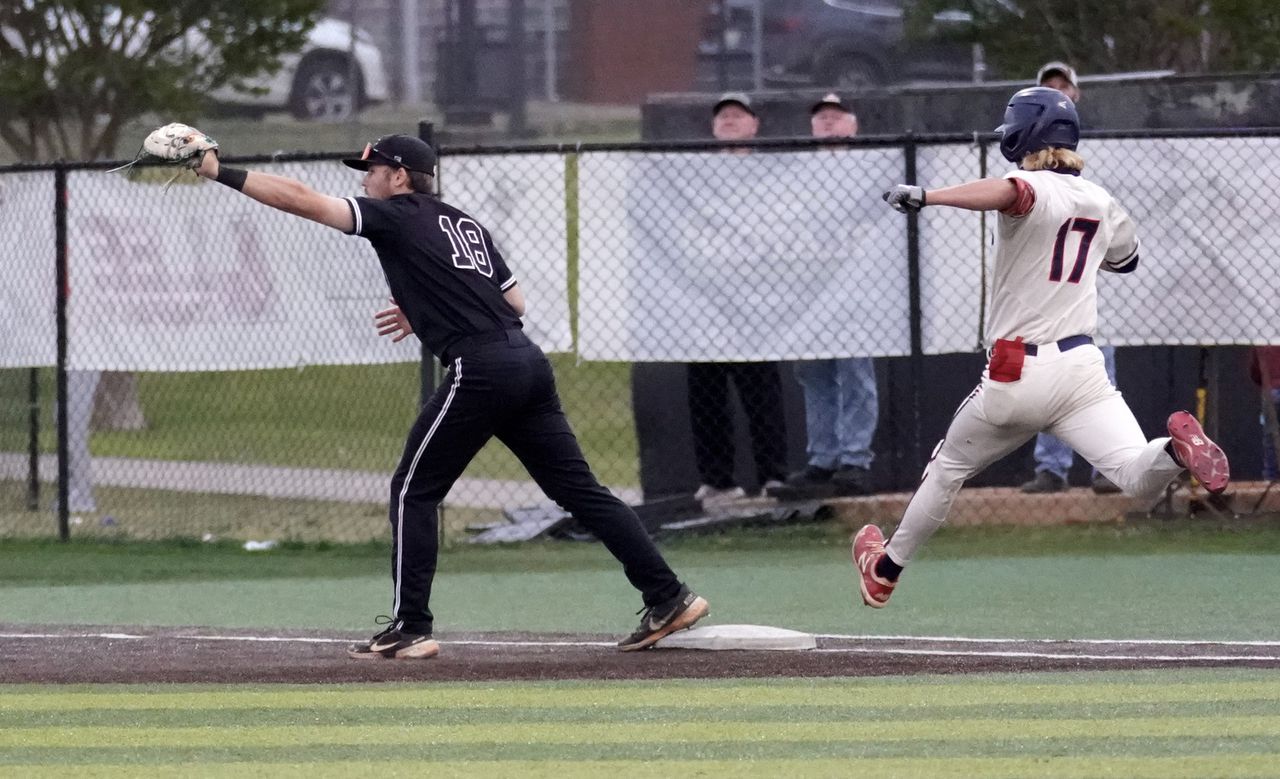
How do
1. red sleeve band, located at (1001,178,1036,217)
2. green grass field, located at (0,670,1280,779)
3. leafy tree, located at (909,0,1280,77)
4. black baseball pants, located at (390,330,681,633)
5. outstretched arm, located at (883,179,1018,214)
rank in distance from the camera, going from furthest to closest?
leafy tree, located at (909,0,1280,77) < black baseball pants, located at (390,330,681,633) < red sleeve band, located at (1001,178,1036,217) < outstretched arm, located at (883,179,1018,214) < green grass field, located at (0,670,1280,779)

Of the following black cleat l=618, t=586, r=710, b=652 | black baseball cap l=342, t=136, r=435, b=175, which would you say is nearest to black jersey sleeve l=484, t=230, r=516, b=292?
black baseball cap l=342, t=136, r=435, b=175

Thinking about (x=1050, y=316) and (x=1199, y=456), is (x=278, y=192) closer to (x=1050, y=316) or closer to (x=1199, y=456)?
(x=1050, y=316)

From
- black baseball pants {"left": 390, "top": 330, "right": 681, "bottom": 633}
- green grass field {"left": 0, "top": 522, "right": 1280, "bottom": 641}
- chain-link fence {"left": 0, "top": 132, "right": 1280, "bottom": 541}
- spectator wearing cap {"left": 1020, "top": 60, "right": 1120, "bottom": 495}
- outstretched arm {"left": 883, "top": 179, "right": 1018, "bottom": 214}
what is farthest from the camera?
spectator wearing cap {"left": 1020, "top": 60, "right": 1120, "bottom": 495}

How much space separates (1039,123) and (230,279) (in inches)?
238

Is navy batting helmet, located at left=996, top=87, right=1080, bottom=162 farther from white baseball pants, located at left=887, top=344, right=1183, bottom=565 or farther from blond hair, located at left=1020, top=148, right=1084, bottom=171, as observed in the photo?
white baseball pants, located at left=887, top=344, right=1183, bottom=565

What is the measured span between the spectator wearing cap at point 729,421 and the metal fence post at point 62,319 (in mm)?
3753

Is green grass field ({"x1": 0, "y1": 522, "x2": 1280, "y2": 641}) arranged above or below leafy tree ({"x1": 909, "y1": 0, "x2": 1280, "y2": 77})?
below

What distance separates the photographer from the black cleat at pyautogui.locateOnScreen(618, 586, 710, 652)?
753 centimetres

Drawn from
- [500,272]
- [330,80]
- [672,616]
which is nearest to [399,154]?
[500,272]

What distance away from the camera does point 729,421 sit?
11945 millimetres

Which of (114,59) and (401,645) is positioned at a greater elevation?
(114,59)

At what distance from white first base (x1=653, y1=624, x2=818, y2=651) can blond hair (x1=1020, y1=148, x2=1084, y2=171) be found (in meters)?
1.94

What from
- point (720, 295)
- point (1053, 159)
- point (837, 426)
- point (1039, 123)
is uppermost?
point (1039, 123)

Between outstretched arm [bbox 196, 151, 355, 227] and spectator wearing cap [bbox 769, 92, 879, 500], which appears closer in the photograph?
outstretched arm [bbox 196, 151, 355, 227]
